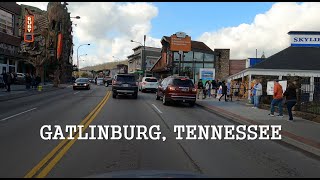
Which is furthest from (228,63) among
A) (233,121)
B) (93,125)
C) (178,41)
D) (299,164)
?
(299,164)

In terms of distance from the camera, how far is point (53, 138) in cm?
1106

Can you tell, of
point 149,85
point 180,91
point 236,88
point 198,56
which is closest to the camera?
point 180,91

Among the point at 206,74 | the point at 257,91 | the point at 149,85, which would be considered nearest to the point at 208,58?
the point at 206,74

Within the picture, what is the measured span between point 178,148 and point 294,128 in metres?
5.97

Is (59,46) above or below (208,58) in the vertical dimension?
above

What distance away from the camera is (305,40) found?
105 feet

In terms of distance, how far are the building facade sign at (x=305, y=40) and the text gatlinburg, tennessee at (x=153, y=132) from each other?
1869 centimetres

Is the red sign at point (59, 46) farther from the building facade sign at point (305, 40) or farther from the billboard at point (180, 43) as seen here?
the building facade sign at point (305, 40)

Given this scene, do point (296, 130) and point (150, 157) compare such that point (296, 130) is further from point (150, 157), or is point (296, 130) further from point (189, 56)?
point (189, 56)

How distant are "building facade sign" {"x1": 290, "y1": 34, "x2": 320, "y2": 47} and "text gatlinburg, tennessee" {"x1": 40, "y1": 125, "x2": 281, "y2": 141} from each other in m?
18.7

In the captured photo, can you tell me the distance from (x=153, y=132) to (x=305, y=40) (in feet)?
75.4

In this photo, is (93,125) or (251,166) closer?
(251,166)

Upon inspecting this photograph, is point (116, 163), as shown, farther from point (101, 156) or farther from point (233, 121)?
point (233, 121)

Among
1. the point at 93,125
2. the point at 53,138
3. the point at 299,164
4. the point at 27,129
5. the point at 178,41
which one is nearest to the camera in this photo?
the point at 299,164
